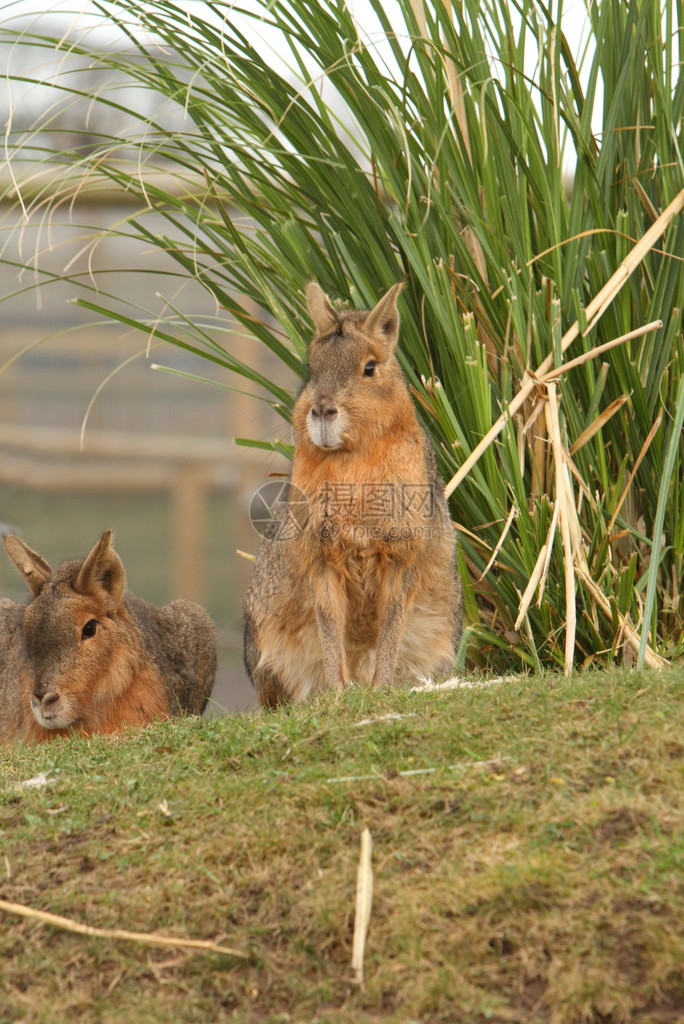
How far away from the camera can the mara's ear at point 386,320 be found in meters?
3.64

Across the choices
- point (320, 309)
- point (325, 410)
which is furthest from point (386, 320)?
point (325, 410)

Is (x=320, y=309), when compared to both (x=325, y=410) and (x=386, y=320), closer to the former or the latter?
(x=386, y=320)

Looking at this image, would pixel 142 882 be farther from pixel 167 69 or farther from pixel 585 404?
pixel 167 69

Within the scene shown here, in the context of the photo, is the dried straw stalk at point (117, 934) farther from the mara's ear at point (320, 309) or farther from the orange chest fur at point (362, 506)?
the mara's ear at point (320, 309)

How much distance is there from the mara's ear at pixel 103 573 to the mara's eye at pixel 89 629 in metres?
0.11

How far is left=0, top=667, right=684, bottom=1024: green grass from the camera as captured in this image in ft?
6.75

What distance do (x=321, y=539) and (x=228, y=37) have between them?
1830mm

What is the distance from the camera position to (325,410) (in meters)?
3.54

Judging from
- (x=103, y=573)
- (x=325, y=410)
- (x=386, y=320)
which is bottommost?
(x=103, y=573)

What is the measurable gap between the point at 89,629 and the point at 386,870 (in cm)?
208

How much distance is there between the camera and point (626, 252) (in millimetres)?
4090

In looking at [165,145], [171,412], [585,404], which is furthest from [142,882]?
[171,412]

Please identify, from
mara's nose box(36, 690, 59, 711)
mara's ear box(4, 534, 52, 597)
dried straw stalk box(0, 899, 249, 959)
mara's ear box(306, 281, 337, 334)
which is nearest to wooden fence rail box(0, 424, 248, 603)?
mara's ear box(4, 534, 52, 597)
